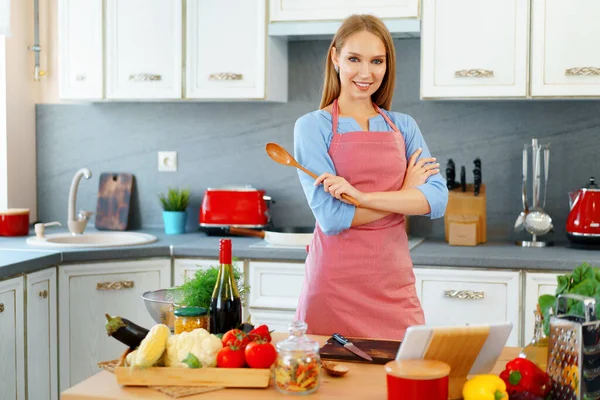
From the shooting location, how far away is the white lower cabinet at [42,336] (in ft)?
10.1

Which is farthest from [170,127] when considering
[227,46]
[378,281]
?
[378,281]

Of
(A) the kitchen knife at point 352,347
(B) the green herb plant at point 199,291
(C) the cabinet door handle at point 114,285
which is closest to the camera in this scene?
(A) the kitchen knife at point 352,347

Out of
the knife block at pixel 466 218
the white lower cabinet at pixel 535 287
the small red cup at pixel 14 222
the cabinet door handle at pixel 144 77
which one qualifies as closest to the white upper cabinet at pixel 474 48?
the knife block at pixel 466 218

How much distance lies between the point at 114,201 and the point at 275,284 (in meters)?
1.16

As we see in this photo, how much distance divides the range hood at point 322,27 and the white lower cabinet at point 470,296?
1.01 metres

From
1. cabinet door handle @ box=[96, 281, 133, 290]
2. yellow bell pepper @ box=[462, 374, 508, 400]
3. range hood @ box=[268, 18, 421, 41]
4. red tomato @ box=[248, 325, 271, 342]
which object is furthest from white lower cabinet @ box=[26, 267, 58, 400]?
yellow bell pepper @ box=[462, 374, 508, 400]

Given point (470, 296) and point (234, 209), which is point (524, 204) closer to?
point (470, 296)

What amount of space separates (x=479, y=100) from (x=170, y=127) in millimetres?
1534

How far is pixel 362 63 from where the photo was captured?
7.45 feet

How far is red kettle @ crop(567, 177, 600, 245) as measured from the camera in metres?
3.33

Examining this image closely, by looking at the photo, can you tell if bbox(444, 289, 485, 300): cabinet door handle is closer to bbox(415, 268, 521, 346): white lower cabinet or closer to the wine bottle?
bbox(415, 268, 521, 346): white lower cabinet

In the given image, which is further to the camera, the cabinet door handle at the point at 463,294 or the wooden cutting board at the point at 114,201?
the wooden cutting board at the point at 114,201

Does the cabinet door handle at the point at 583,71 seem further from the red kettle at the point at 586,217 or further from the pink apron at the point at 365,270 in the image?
the pink apron at the point at 365,270

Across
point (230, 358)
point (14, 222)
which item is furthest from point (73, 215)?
point (230, 358)
